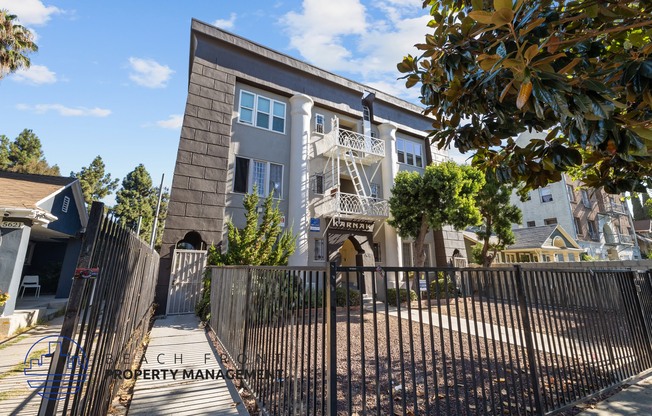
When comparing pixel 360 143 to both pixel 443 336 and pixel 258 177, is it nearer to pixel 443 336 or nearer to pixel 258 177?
pixel 258 177

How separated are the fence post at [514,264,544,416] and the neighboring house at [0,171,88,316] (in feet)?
17.9

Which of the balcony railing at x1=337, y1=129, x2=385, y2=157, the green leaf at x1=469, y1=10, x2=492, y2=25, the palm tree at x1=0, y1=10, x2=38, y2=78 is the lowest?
the green leaf at x1=469, y1=10, x2=492, y2=25

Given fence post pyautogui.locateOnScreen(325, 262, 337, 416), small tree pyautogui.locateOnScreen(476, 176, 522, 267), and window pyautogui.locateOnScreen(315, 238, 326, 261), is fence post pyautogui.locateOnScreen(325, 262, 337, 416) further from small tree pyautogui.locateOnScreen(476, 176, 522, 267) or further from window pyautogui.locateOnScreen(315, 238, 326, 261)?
small tree pyautogui.locateOnScreen(476, 176, 522, 267)

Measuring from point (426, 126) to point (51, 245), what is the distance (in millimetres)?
22428

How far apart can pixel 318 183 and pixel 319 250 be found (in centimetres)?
323

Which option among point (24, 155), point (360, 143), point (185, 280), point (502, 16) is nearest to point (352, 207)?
point (360, 143)

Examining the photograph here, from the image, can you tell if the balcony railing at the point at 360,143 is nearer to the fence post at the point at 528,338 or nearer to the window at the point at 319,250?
the window at the point at 319,250

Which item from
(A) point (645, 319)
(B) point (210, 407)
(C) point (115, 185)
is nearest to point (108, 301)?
(B) point (210, 407)

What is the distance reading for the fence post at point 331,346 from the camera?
2.18 m

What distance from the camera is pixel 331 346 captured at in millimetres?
2219

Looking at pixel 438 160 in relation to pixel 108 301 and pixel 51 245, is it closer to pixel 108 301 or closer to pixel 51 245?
pixel 108 301

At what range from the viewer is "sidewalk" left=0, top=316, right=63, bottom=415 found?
349 centimetres

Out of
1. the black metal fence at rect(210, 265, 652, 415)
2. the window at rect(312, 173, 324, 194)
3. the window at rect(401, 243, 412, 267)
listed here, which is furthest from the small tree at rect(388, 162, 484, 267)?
the black metal fence at rect(210, 265, 652, 415)

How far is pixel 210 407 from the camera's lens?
349 centimetres
